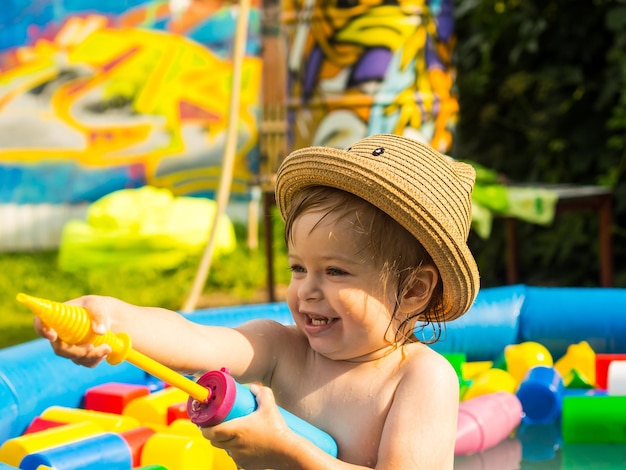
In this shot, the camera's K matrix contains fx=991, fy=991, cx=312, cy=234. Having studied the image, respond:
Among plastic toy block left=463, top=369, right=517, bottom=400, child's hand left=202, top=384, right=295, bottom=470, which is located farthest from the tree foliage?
child's hand left=202, top=384, right=295, bottom=470

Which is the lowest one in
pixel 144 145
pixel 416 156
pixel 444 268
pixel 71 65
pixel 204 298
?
pixel 204 298

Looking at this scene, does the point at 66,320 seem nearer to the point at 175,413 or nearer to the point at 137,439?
the point at 137,439

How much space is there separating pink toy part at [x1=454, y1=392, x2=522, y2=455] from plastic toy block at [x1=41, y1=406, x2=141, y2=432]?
0.73m

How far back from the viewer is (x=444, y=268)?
1.54 meters

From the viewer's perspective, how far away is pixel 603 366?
2682 millimetres

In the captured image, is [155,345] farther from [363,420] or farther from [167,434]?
[167,434]

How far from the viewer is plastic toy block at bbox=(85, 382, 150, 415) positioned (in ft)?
7.67

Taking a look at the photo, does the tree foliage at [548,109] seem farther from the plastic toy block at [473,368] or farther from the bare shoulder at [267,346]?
the bare shoulder at [267,346]

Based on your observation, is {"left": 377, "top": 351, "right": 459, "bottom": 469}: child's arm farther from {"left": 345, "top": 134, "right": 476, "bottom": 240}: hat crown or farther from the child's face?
{"left": 345, "top": 134, "right": 476, "bottom": 240}: hat crown

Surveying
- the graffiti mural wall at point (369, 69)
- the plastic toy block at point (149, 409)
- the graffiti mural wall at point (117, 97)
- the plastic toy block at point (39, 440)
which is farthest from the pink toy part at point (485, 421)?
the graffiti mural wall at point (117, 97)

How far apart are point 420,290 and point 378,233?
0.13 metres

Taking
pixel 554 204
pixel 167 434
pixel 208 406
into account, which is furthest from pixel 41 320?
pixel 554 204

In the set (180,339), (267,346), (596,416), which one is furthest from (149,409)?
(596,416)

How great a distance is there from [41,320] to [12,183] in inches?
212
